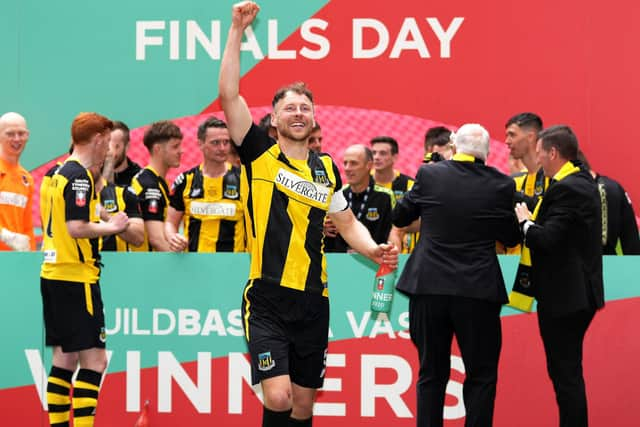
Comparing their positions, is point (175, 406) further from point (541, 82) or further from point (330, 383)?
point (541, 82)

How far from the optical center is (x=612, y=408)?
5875mm

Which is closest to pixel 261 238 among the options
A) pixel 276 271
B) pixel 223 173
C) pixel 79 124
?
pixel 276 271

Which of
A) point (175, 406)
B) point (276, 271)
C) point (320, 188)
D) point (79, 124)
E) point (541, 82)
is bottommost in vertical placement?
point (175, 406)

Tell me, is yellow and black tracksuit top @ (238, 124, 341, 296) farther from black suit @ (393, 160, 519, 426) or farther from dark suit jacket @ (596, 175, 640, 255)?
dark suit jacket @ (596, 175, 640, 255)

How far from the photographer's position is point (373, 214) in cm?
738

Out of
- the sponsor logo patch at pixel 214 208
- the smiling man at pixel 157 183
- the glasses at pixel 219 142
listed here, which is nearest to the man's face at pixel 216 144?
the glasses at pixel 219 142

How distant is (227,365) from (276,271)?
189cm

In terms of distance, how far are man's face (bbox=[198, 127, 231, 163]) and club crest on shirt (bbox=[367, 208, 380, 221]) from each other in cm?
123

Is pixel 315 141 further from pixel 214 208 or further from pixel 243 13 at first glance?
pixel 243 13

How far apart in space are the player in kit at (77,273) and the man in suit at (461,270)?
5.92 feet

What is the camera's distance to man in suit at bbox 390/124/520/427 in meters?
4.93

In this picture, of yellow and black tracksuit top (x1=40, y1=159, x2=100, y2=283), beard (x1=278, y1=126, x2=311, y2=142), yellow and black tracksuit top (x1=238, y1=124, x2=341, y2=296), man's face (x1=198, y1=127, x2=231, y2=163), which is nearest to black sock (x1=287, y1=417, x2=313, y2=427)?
yellow and black tracksuit top (x1=238, y1=124, x2=341, y2=296)

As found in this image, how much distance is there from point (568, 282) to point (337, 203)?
4.62 feet

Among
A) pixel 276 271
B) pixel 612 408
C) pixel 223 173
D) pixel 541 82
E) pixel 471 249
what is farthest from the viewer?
pixel 541 82
